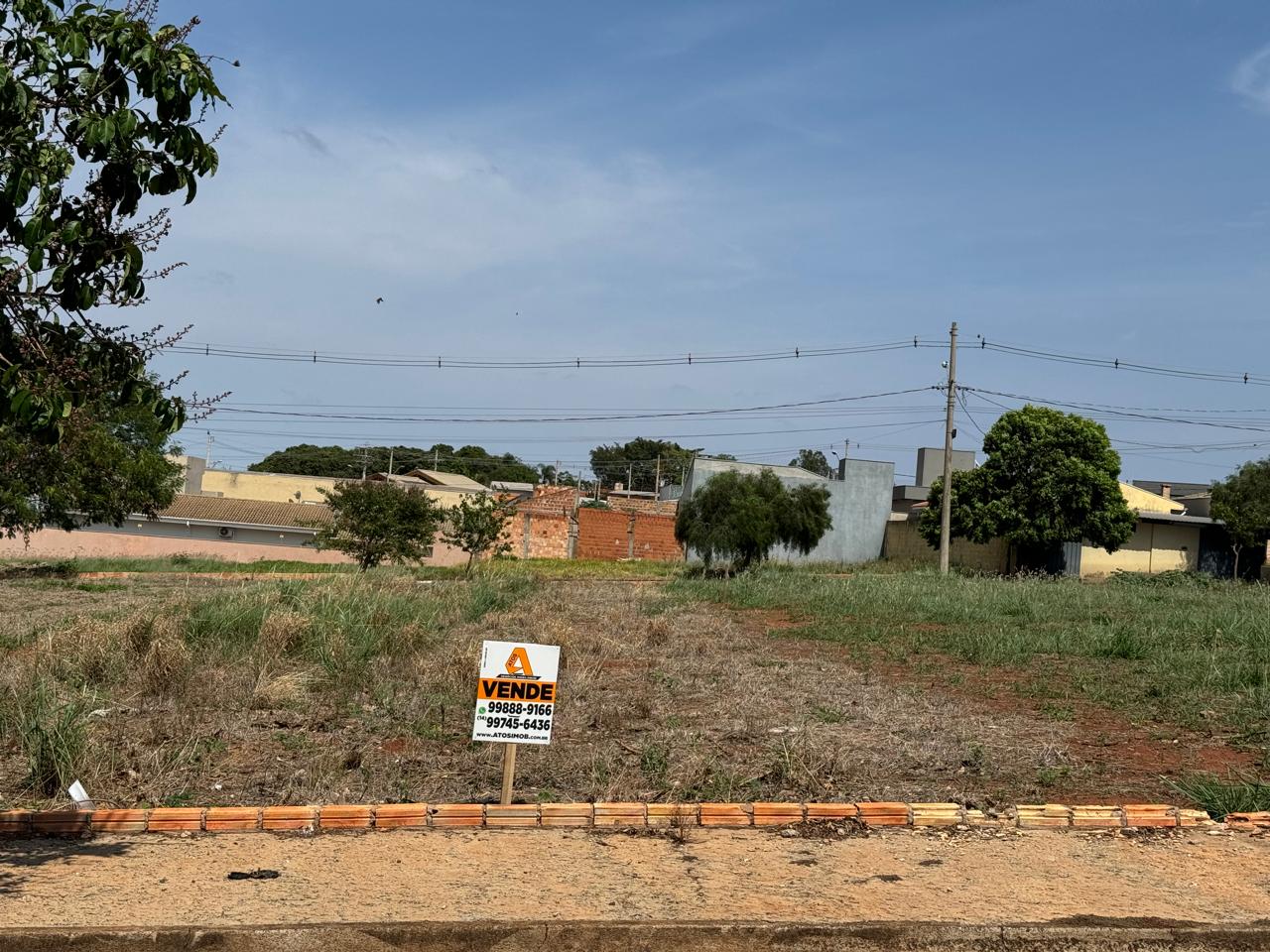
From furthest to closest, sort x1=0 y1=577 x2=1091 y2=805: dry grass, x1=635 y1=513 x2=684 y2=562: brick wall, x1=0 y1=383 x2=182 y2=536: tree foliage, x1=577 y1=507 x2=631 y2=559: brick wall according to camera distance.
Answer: x1=635 y1=513 x2=684 y2=562: brick wall → x1=577 y1=507 x2=631 y2=559: brick wall → x1=0 y1=383 x2=182 y2=536: tree foliage → x1=0 y1=577 x2=1091 y2=805: dry grass

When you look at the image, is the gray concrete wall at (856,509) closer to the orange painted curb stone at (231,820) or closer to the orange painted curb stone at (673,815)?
the orange painted curb stone at (673,815)

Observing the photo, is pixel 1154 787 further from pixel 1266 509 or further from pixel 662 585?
pixel 1266 509

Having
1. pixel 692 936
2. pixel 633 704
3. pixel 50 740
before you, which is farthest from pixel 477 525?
pixel 692 936

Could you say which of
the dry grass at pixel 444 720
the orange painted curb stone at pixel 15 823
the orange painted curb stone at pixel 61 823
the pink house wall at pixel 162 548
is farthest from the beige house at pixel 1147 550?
the orange painted curb stone at pixel 15 823

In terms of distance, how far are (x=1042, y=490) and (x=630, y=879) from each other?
45.5m

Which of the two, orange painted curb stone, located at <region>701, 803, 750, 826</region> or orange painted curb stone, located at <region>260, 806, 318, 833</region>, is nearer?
orange painted curb stone, located at <region>260, 806, 318, 833</region>

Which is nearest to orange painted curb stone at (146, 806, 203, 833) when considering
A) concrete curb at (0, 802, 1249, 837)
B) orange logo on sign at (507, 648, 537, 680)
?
concrete curb at (0, 802, 1249, 837)

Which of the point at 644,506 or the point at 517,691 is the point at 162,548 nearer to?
the point at 644,506

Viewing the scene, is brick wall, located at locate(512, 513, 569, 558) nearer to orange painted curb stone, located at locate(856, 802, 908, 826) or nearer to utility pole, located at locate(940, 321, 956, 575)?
utility pole, located at locate(940, 321, 956, 575)

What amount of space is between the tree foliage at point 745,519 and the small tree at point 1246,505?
70.0 ft

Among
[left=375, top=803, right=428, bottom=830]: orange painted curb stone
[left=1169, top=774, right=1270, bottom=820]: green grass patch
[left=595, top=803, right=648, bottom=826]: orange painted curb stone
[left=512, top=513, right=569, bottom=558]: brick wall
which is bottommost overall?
[left=375, top=803, right=428, bottom=830]: orange painted curb stone

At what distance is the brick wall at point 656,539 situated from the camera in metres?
61.0

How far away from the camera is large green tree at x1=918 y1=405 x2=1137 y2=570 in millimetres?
49562

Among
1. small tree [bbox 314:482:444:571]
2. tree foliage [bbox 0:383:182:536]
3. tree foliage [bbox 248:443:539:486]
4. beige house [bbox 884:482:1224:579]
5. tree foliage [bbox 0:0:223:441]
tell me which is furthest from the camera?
tree foliage [bbox 248:443:539:486]
